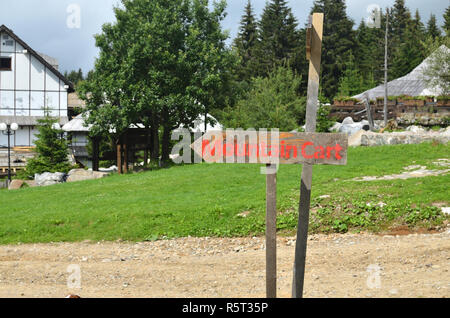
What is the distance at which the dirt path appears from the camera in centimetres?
838

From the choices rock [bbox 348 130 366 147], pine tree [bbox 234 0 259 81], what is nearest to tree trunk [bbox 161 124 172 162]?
rock [bbox 348 130 366 147]

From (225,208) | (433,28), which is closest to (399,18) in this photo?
(433,28)

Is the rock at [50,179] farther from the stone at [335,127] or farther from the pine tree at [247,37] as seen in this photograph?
the pine tree at [247,37]

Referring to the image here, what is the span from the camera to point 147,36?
2869cm

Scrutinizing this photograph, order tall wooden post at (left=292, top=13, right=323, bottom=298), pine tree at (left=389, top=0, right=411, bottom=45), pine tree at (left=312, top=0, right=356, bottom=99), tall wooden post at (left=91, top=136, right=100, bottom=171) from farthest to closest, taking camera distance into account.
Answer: pine tree at (left=389, top=0, right=411, bottom=45)
pine tree at (left=312, top=0, right=356, bottom=99)
tall wooden post at (left=91, top=136, right=100, bottom=171)
tall wooden post at (left=292, top=13, right=323, bottom=298)

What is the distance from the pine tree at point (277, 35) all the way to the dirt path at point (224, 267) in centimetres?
4857

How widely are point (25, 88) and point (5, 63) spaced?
234 centimetres

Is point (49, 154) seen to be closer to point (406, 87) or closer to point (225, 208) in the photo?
point (225, 208)

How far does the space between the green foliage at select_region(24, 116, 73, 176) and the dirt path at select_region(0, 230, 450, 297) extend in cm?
2093

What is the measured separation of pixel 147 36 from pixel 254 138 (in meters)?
23.3

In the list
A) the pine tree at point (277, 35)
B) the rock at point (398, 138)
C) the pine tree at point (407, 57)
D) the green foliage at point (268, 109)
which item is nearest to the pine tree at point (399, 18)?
the pine tree at point (407, 57)

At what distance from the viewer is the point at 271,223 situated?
6.75 metres

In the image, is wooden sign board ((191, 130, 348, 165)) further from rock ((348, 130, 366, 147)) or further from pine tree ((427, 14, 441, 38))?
pine tree ((427, 14, 441, 38))

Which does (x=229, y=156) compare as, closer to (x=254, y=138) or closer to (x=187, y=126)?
(x=254, y=138)
